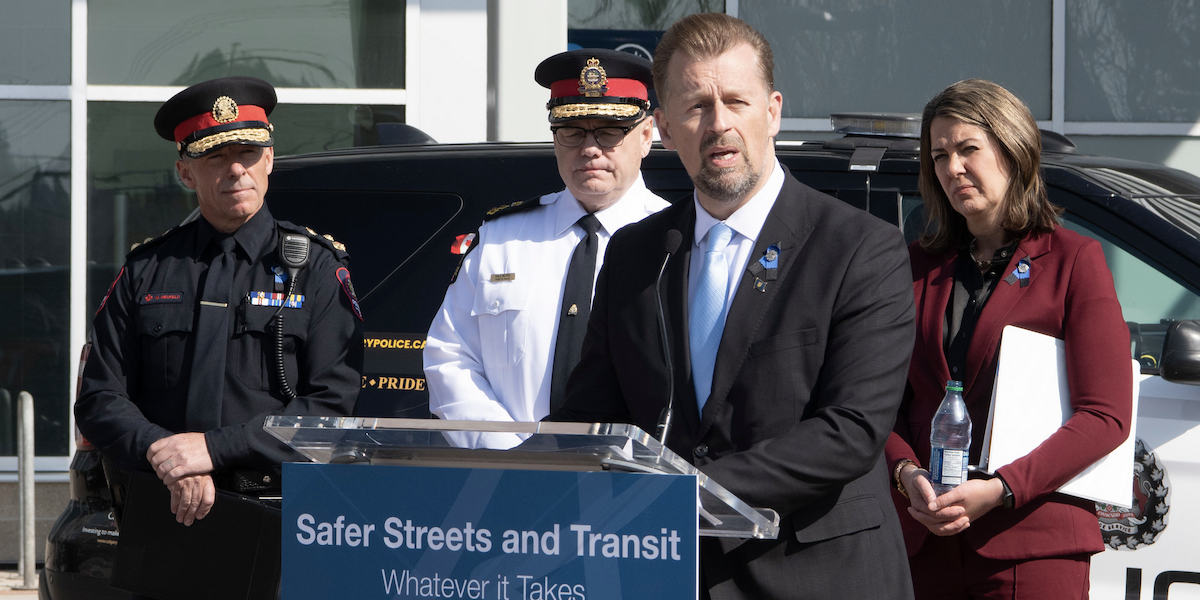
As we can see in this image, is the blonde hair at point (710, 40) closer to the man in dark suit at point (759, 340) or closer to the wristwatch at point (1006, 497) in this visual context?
the man in dark suit at point (759, 340)

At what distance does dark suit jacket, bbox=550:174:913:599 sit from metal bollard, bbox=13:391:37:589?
506 cm

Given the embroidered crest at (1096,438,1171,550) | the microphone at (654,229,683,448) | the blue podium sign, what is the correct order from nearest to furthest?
the blue podium sign → the microphone at (654,229,683,448) → the embroidered crest at (1096,438,1171,550)

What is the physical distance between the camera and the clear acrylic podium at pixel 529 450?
1.63m

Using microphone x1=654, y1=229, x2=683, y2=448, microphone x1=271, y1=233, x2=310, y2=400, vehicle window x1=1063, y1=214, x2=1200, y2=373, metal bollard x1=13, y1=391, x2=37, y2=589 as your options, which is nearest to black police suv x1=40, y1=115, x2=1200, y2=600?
vehicle window x1=1063, y1=214, x2=1200, y2=373

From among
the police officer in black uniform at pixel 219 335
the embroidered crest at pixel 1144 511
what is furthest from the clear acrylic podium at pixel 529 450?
the embroidered crest at pixel 1144 511

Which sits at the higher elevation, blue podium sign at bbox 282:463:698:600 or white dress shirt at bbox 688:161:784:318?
white dress shirt at bbox 688:161:784:318

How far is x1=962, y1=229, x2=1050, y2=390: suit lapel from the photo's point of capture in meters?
2.63

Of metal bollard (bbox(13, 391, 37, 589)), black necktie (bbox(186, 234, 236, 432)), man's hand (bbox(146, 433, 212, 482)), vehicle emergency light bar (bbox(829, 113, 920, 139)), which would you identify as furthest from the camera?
metal bollard (bbox(13, 391, 37, 589))

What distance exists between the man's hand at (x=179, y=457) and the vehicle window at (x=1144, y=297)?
97.9 inches

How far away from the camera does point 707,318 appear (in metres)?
2.15

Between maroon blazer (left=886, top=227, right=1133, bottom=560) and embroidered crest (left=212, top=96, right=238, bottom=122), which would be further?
embroidered crest (left=212, top=96, right=238, bottom=122)

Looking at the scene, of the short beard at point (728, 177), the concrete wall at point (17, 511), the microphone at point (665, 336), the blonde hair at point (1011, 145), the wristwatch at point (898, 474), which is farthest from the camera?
the concrete wall at point (17, 511)

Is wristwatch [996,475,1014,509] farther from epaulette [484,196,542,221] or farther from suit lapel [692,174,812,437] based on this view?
epaulette [484,196,542,221]

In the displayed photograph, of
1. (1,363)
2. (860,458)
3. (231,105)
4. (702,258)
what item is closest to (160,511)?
(231,105)
